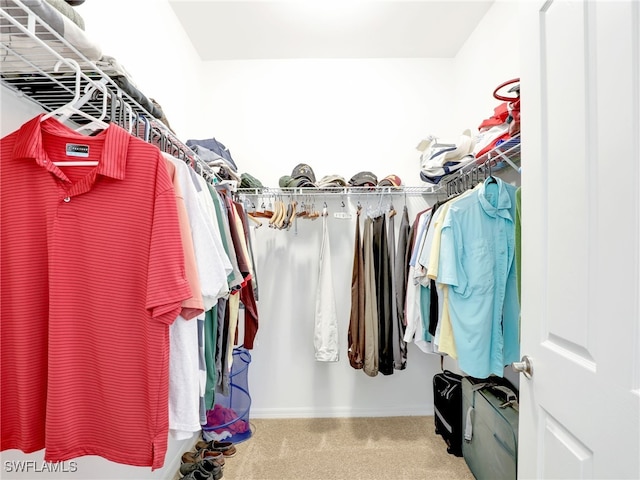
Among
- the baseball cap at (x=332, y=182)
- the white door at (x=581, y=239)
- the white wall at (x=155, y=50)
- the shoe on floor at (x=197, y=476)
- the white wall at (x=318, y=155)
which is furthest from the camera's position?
the white wall at (x=318, y=155)

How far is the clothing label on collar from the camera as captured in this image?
85 centimetres

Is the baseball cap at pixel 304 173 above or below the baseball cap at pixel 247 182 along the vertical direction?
above

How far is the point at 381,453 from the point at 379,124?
2.32m

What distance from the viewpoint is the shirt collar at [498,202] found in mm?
1450

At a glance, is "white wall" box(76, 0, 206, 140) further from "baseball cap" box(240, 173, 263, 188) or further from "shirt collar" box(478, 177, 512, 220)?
"shirt collar" box(478, 177, 512, 220)

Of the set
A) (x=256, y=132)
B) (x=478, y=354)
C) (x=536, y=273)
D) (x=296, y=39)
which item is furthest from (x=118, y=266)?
(x=296, y=39)

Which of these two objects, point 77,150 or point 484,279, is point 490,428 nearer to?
point 484,279

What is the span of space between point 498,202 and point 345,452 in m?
1.73

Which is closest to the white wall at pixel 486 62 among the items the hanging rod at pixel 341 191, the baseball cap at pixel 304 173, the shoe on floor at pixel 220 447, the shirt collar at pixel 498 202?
the hanging rod at pixel 341 191

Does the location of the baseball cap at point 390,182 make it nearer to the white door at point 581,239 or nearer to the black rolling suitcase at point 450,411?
the white door at point 581,239

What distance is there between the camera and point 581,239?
2.37 ft

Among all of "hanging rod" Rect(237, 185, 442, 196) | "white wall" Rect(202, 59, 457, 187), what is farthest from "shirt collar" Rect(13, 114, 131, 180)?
"white wall" Rect(202, 59, 457, 187)

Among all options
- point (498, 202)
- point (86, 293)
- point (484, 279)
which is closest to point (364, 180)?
point (498, 202)

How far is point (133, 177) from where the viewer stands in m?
0.85
